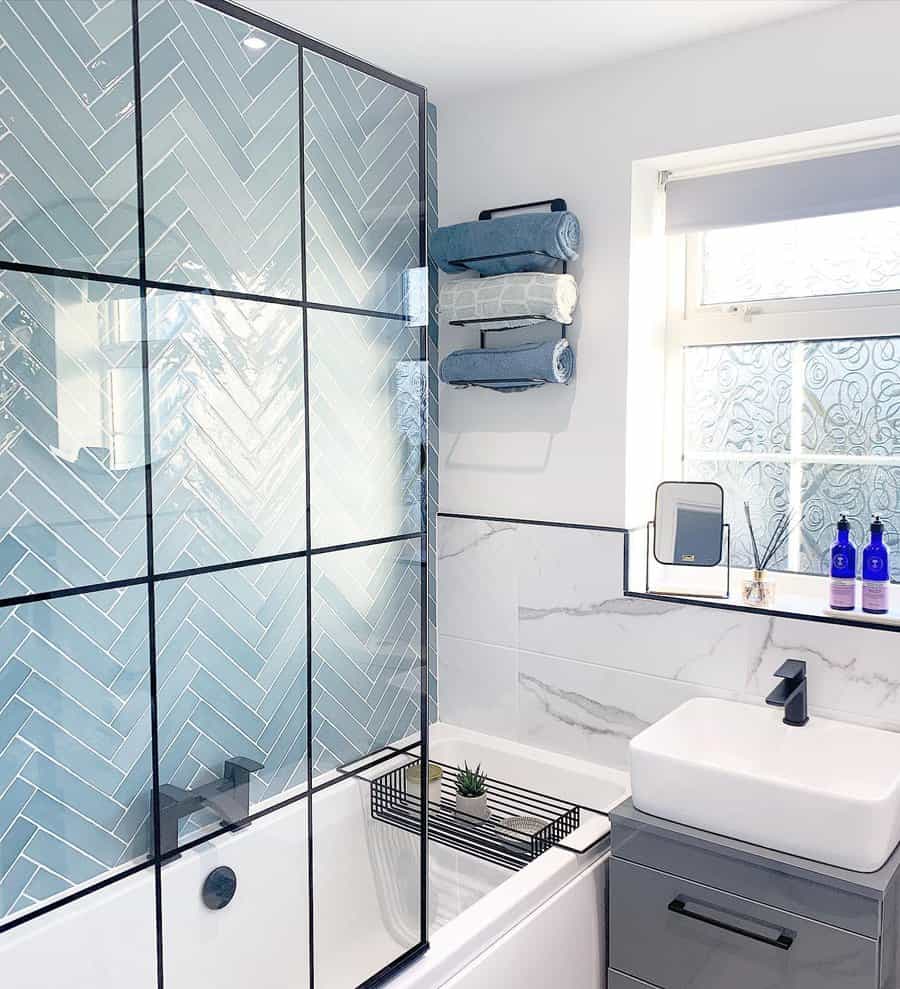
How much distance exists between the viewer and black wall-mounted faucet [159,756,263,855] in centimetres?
118

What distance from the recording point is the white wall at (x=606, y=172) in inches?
82.7

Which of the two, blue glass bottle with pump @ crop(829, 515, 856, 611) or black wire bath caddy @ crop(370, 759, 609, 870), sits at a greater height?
blue glass bottle with pump @ crop(829, 515, 856, 611)

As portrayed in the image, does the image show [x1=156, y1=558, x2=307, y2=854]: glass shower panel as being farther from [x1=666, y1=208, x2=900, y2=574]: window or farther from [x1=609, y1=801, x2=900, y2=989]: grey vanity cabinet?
[x1=666, y1=208, x2=900, y2=574]: window

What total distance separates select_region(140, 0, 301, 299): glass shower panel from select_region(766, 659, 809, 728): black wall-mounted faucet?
1.47 metres

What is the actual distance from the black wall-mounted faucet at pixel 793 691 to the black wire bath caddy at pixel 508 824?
52 cm

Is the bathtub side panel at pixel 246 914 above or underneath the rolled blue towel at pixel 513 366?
underneath

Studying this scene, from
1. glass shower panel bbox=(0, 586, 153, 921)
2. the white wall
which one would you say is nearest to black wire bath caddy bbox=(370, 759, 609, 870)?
the white wall

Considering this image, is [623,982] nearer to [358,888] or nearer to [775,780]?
[775,780]

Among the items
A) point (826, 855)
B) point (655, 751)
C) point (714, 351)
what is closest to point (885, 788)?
point (826, 855)

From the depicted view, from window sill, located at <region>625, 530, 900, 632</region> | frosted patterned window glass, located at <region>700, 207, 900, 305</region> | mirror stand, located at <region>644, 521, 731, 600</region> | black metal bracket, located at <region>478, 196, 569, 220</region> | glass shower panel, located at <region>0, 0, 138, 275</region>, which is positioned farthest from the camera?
black metal bracket, located at <region>478, 196, 569, 220</region>

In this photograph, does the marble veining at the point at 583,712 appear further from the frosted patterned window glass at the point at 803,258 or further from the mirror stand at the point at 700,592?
the frosted patterned window glass at the point at 803,258

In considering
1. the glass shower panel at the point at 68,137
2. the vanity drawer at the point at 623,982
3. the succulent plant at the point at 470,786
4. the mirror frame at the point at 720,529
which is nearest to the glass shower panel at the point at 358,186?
the glass shower panel at the point at 68,137

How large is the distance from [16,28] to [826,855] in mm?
1874

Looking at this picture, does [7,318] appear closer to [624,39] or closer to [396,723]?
[396,723]
